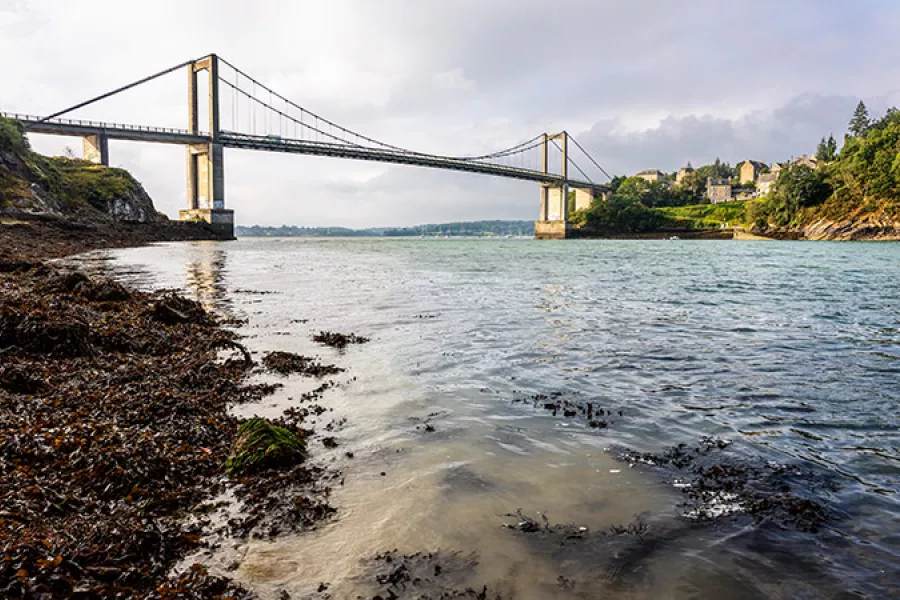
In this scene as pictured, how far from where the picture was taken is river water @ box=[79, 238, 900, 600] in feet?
10.3

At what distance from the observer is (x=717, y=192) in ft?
477

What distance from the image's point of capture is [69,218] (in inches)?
2128

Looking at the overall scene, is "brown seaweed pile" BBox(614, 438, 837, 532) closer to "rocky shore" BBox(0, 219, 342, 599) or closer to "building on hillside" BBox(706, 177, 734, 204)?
"rocky shore" BBox(0, 219, 342, 599)

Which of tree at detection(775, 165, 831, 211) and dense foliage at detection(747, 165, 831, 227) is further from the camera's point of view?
dense foliage at detection(747, 165, 831, 227)

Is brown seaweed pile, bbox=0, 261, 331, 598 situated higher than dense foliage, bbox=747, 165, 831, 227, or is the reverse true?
dense foliage, bbox=747, 165, 831, 227

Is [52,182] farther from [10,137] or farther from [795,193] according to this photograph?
[795,193]

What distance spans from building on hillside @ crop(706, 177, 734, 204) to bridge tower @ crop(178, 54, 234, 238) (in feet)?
414

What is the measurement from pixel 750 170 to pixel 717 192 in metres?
21.8

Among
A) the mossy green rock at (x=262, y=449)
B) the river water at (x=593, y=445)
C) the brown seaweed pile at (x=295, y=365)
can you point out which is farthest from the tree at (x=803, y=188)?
the mossy green rock at (x=262, y=449)

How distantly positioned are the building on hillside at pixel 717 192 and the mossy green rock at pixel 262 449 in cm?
16161

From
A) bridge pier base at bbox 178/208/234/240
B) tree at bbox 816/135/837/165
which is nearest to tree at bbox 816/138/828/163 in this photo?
tree at bbox 816/135/837/165

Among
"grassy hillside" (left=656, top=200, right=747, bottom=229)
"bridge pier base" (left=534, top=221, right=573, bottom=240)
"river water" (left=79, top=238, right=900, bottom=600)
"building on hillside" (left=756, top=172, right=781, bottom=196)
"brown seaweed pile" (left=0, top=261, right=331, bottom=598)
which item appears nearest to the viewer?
"brown seaweed pile" (left=0, top=261, right=331, bottom=598)

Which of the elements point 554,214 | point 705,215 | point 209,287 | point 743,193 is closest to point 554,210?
point 554,214

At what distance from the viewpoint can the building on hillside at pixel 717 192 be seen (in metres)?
145
